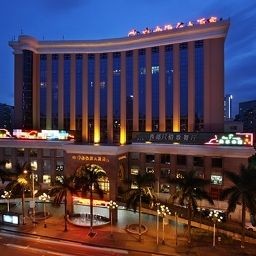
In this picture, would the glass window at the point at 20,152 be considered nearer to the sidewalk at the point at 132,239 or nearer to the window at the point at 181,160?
the sidewalk at the point at 132,239

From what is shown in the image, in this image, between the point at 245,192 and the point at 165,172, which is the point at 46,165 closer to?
the point at 165,172

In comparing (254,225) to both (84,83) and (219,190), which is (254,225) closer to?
(219,190)

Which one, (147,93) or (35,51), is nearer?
(147,93)

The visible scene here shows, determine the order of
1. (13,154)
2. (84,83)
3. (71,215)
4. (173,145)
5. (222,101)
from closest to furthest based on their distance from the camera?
(71,215) < (173,145) < (222,101) < (13,154) < (84,83)

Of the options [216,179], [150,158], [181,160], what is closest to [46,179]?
[150,158]

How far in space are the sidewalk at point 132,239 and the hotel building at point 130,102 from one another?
27.6 ft

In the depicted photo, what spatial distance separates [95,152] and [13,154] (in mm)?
25787

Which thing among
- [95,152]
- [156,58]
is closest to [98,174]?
[95,152]

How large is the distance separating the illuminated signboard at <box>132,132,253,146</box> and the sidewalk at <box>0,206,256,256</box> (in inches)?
668

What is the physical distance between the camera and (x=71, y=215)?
57.2 meters

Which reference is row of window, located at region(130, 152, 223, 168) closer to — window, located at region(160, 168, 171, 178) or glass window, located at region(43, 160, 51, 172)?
window, located at region(160, 168, 171, 178)

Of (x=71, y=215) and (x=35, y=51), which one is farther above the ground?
(x=35, y=51)

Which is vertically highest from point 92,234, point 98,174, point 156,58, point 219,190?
point 156,58

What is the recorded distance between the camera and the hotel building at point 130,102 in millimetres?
59438
